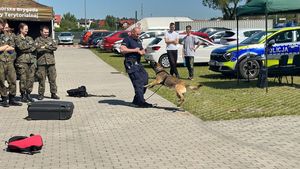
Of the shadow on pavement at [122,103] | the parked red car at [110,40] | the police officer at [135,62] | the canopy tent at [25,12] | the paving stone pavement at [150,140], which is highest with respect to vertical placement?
the canopy tent at [25,12]

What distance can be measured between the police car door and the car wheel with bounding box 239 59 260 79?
647mm

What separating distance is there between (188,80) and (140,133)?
8121 mm

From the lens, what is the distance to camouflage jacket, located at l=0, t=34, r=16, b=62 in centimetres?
1054

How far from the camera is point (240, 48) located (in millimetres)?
15234

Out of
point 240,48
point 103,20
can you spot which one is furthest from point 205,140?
point 103,20

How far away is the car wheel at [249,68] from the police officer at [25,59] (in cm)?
674

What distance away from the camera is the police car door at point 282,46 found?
14.8m

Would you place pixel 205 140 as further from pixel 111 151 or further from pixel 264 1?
pixel 264 1

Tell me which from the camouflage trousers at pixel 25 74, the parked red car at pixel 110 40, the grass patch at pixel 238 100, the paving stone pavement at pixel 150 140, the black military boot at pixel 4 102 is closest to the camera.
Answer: the paving stone pavement at pixel 150 140

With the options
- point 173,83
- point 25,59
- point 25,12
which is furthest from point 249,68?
point 25,12

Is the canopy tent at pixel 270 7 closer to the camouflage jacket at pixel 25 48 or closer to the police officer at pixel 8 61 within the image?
the camouflage jacket at pixel 25 48

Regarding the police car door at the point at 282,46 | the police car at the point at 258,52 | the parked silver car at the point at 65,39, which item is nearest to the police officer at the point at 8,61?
the police car at the point at 258,52

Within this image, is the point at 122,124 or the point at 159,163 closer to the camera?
the point at 159,163

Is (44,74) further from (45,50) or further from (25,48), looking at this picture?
(25,48)
